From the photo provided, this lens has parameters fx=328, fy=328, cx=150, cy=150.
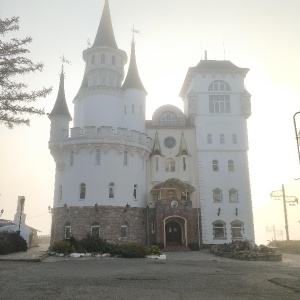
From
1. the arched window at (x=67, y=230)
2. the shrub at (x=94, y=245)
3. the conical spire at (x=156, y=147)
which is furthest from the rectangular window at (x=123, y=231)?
the conical spire at (x=156, y=147)

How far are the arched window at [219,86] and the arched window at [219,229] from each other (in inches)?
650

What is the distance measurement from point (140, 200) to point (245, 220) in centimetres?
1236

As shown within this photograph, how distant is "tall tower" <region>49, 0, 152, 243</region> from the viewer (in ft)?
110

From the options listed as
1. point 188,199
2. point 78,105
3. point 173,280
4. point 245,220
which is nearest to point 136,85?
point 78,105

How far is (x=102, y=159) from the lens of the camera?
34.4m

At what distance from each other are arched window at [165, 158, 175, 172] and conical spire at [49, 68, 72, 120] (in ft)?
41.8

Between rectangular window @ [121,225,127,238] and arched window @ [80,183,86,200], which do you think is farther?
arched window @ [80,183,86,200]

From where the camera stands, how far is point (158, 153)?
38.9 m

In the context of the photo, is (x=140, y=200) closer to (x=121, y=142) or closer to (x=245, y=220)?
(x=121, y=142)

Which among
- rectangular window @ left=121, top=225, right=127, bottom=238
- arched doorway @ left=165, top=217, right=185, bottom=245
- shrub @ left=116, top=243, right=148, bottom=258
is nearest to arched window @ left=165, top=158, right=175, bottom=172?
arched doorway @ left=165, top=217, right=185, bottom=245

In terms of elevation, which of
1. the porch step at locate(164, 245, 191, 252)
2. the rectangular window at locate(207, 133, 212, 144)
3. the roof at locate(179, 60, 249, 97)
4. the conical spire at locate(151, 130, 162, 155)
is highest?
the roof at locate(179, 60, 249, 97)

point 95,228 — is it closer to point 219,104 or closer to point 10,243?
point 10,243

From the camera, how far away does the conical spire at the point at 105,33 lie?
40625 millimetres

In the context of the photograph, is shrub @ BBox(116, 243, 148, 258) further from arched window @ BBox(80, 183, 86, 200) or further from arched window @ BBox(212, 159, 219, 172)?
arched window @ BBox(212, 159, 219, 172)
